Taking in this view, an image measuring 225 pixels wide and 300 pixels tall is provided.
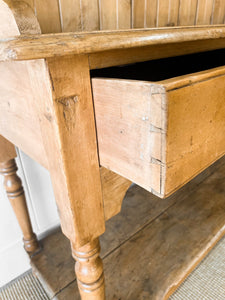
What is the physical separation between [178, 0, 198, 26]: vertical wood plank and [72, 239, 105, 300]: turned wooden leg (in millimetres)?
796

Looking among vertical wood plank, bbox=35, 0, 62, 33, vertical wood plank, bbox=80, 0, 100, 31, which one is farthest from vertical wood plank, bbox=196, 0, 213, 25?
vertical wood plank, bbox=35, 0, 62, 33

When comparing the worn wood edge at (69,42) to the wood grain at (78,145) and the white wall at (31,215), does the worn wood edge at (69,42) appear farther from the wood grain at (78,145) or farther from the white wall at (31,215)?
the white wall at (31,215)

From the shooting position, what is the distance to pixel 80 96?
391 millimetres

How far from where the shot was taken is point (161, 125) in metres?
0.31

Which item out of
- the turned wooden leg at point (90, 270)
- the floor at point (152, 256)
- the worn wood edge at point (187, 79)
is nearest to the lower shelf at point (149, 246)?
the floor at point (152, 256)

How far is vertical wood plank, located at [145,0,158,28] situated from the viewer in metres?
0.76

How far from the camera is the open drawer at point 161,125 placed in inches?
12.4

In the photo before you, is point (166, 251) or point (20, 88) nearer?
point (20, 88)

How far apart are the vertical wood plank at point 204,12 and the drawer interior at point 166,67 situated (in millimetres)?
208

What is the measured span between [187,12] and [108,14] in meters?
0.38

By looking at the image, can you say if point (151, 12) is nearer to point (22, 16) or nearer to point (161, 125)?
point (22, 16)

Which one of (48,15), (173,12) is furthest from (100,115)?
(173,12)

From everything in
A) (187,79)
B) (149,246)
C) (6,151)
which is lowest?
(149,246)

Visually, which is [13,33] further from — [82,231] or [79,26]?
[82,231]
